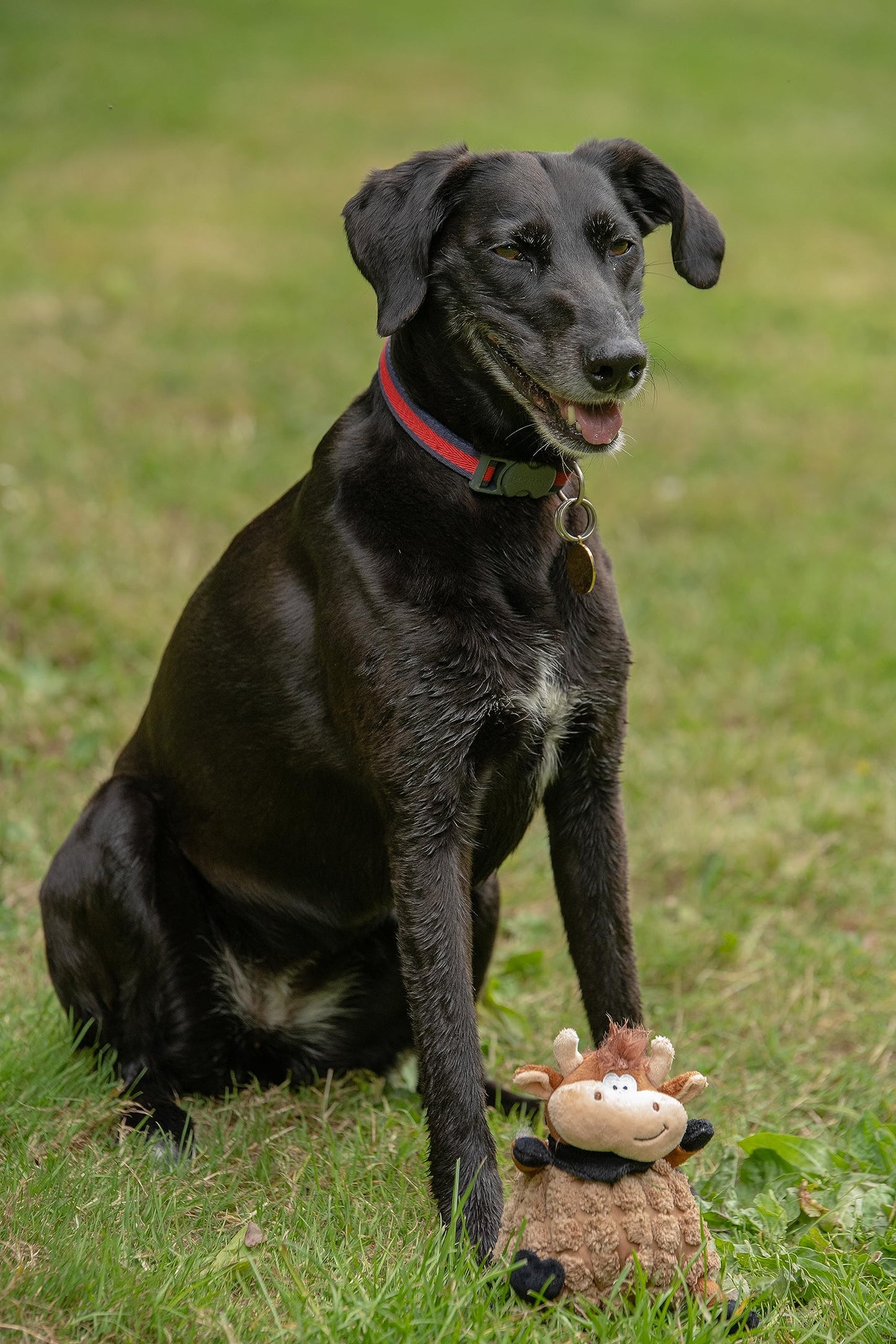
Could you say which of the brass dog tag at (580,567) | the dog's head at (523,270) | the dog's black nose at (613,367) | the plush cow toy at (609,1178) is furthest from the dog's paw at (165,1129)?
the dog's black nose at (613,367)

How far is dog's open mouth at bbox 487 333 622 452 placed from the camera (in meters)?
2.58

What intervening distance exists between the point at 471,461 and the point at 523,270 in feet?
1.17

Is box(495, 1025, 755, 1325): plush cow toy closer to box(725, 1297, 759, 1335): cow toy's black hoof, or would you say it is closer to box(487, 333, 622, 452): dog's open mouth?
box(725, 1297, 759, 1335): cow toy's black hoof

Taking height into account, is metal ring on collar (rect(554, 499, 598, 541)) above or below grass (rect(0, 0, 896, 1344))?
above

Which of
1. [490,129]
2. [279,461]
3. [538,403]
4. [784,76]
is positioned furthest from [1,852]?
[784,76]

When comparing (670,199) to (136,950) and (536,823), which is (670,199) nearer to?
(136,950)

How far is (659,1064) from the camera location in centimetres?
222

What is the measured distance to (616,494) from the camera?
7121mm

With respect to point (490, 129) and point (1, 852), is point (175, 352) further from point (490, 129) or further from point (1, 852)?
point (490, 129)

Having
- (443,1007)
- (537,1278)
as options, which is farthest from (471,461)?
(537,1278)

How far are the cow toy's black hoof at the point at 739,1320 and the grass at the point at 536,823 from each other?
69mm

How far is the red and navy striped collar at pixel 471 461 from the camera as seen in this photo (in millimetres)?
2662

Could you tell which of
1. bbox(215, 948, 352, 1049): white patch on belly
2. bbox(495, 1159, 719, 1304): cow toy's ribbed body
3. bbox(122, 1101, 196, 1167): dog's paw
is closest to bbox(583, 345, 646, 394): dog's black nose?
bbox(495, 1159, 719, 1304): cow toy's ribbed body

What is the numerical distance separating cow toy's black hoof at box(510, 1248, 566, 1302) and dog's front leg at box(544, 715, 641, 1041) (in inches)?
30.2
